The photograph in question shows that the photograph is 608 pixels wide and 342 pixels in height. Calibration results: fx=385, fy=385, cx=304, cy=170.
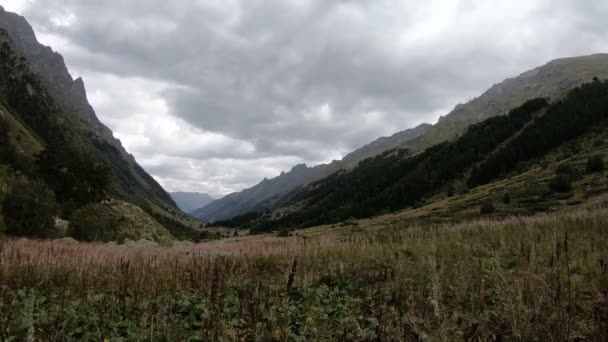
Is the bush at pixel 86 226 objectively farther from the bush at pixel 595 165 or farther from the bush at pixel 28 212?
the bush at pixel 595 165

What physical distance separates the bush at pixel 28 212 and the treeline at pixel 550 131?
8396cm

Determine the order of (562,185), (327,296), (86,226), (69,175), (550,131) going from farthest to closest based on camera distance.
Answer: (550,131) < (69,175) < (86,226) < (562,185) < (327,296)

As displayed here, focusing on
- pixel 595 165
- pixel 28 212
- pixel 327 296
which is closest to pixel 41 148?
pixel 28 212

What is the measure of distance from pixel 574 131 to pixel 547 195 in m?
59.7

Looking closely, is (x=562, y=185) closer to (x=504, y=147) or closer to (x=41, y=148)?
(x=504, y=147)

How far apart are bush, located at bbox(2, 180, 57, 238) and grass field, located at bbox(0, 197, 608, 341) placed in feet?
98.2

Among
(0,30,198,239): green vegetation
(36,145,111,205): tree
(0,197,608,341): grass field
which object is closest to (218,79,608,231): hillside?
(0,197,608,341): grass field

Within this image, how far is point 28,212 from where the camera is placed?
108 ft

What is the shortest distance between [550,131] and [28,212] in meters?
97.2

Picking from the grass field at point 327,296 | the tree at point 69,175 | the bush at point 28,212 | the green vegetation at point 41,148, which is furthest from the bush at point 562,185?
the tree at point 69,175

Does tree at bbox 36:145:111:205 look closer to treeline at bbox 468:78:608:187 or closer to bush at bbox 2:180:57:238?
bush at bbox 2:180:57:238

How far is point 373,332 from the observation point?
3742mm

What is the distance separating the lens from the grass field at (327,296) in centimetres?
360

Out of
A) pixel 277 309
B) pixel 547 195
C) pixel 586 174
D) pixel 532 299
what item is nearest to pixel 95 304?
pixel 277 309
